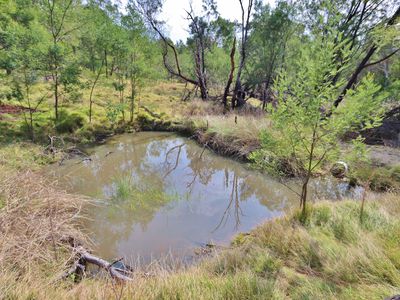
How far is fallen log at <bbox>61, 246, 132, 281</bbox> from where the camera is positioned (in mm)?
2968

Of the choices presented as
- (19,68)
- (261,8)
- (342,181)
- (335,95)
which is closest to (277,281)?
(335,95)

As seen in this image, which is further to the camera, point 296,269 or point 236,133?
point 236,133

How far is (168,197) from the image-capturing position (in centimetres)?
573

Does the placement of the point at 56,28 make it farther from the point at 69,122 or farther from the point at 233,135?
the point at 233,135

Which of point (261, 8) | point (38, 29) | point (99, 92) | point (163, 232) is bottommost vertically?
A: point (163, 232)

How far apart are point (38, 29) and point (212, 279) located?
8795 millimetres

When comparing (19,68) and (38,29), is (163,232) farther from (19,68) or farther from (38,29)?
(38,29)

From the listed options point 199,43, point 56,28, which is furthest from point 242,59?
point 56,28

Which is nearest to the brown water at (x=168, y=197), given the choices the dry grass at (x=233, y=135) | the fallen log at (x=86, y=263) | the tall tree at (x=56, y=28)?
the dry grass at (x=233, y=135)

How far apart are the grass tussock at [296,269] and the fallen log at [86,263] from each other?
0.63 ft

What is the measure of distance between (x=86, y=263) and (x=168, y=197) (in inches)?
95.5

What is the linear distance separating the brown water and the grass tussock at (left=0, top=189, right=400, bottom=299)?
107cm

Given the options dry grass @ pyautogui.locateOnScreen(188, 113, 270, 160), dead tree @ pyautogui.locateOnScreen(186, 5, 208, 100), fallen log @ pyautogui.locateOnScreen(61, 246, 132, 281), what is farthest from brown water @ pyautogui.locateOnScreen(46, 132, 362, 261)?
dead tree @ pyautogui.locateOnScreen(186, 5, 208, 100)

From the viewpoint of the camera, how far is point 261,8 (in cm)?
1259
